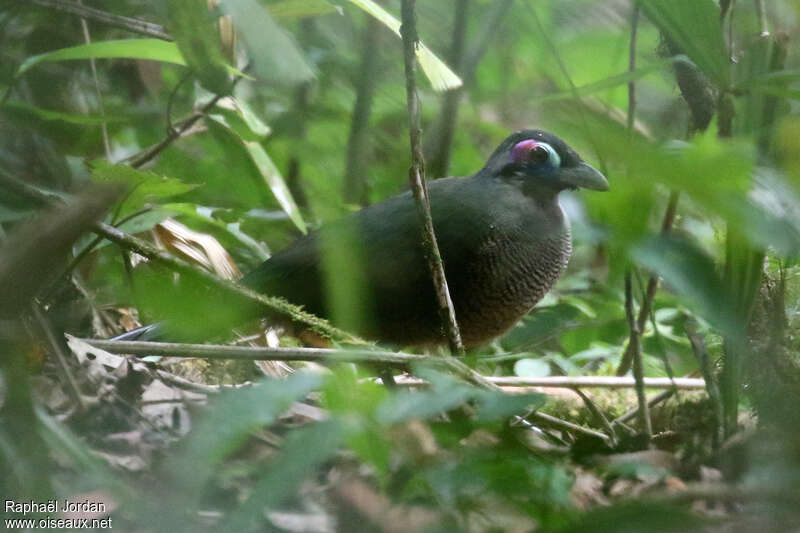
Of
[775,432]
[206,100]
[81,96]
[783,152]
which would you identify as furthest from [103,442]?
[81,96]

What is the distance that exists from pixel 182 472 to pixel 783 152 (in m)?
0.86

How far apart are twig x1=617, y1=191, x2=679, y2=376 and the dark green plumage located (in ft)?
1.56

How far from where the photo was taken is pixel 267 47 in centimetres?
81

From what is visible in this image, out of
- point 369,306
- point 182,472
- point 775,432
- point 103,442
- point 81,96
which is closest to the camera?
point 182,472

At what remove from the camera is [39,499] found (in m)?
1.00

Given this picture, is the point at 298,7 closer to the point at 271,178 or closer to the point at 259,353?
the point at 271,178

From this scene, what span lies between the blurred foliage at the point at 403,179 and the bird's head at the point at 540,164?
29cm

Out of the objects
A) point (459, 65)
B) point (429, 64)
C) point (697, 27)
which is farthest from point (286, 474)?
point (459, 65)

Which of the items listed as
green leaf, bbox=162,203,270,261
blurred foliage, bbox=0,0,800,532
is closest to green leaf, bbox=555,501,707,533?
blurred foliage, bbox=0,0,800,532

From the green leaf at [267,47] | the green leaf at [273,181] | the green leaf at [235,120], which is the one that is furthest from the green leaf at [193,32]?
the green leaf at [273,181]

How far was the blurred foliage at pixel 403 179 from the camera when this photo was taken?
0.85 m

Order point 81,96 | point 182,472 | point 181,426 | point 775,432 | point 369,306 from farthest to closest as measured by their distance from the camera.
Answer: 1. point 81,96
2. point 369,306
3. point 181,426
4. point 775,432
5. point 182,472

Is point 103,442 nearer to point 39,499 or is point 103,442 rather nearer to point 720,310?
point 39,499

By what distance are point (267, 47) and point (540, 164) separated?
8.41 feet
